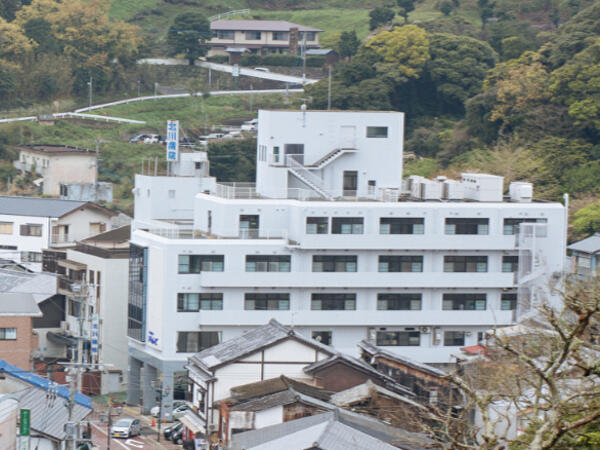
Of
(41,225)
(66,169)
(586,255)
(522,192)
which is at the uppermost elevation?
(522,192)

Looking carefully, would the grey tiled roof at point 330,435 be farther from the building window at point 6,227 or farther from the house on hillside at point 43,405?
the building window at point 6,227

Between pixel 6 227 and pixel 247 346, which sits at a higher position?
pixel 6 227

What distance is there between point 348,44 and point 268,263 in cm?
4232

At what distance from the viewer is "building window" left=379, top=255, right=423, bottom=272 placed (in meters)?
34.6

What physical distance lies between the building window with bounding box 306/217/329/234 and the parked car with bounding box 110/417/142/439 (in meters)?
7.62

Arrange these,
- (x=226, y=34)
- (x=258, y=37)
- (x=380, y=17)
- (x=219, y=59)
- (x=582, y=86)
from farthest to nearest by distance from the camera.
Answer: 1. (x=258, y=37)
2. (x=226, y=34)
3. (x=219, y=59)
4. (x=380, y=17)
5. (x=582, y=86)

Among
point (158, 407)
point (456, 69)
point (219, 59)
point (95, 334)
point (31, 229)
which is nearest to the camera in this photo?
point (158, 407)

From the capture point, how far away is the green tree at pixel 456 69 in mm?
58469

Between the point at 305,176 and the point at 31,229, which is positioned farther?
the point at 31,229

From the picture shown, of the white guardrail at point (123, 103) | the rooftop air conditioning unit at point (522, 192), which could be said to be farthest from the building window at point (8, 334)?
the white guardrail at point (123, 103)

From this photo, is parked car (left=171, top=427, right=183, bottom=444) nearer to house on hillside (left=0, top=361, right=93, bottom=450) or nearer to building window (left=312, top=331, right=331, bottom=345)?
house on hillside (left=0, top=361, right=93, bottom=450)

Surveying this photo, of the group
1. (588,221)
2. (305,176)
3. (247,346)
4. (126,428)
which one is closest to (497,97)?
(588,221)

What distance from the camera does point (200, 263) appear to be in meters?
33.0

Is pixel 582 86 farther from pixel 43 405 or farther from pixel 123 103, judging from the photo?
pixel 123 103
